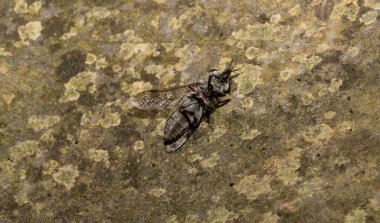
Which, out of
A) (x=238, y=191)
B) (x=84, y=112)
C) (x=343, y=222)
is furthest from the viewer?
(x=84, y=112)

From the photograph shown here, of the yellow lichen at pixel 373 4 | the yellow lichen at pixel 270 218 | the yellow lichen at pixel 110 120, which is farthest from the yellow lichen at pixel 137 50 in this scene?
the yellow lichen at pixel 373 4

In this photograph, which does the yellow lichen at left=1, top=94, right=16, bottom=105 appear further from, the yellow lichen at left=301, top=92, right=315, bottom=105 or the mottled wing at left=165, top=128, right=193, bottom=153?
the yellow lichen at left=301, top=92, right=315, bottom=105

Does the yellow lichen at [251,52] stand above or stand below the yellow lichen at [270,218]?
above

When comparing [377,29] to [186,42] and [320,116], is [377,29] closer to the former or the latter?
[320,116]

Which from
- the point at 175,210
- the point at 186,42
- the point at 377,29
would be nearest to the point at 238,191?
the point at 175,210

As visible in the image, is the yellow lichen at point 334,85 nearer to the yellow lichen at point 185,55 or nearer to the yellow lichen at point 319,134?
the yellow lichen at point 319,134

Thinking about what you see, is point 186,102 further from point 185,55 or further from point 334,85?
point 334,85
